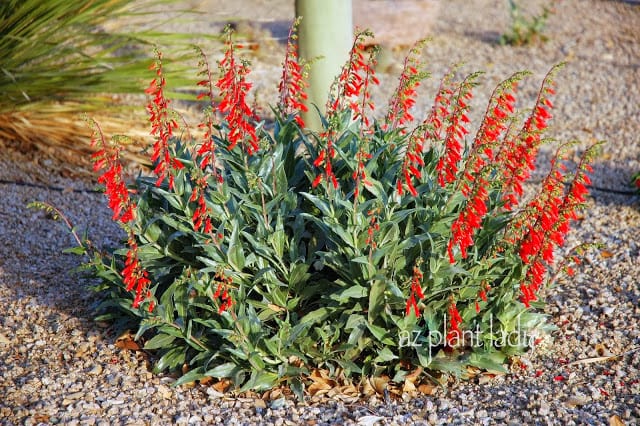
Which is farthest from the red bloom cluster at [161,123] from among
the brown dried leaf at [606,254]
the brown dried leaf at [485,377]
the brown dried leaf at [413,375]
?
the brown dried leaf at [606,254]

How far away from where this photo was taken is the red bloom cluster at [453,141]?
2.83 meters

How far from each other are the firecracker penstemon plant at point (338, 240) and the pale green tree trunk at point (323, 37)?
1580 millimetres

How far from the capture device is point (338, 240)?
2.96 m

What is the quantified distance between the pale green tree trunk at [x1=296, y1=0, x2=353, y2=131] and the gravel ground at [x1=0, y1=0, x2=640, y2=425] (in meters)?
1.50

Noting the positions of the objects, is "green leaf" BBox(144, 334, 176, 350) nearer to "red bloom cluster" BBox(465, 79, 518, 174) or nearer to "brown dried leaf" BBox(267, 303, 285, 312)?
"brown dried leaf" BBox(267, 303, 285, 312)

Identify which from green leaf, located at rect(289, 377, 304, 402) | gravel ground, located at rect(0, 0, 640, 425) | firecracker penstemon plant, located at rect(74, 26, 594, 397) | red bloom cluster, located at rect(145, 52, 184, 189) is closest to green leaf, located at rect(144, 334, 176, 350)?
firecracker penstemon plant, located at rect(74, 26, 594, 397)

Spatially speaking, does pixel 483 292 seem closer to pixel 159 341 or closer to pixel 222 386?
A: pixel 222 386

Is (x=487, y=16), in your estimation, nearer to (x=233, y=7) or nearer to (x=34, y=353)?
(x=233, y=7)

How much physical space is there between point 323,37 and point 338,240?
6.86ft

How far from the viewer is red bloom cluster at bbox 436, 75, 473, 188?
2.83 m

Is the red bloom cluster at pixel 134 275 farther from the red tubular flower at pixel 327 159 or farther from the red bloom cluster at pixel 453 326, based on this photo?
the red bloom cluster at pixel 453 326

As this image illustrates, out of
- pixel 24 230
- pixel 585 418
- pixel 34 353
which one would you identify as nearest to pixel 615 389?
pixel 585 418

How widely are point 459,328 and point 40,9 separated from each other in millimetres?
3438

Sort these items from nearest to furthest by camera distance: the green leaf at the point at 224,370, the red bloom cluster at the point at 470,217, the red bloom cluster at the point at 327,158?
1. the red bloom cluster at the point at 470,217
2. the red bloom cluster at the point at 327,158
3. the green leaf at the point at 224,370
